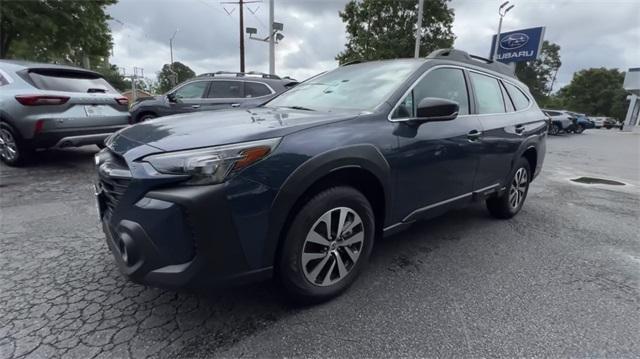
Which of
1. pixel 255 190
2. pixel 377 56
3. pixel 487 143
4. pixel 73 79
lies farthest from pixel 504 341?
pixel 377 56

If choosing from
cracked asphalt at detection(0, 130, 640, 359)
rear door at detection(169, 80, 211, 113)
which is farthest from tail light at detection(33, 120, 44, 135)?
rear door at detection(169, 80, 211, 113)

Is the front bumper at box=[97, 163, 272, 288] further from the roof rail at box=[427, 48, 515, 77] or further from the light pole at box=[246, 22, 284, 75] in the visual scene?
the light pole at box=[246, 22, 284, 75]

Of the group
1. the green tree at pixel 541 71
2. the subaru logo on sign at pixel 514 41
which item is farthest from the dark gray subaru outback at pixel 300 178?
the green tree at pixel 541 71

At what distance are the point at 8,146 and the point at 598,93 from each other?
83.0m

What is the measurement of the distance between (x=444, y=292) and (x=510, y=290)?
0.50 metres

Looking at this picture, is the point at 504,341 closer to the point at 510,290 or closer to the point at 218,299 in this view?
the point at 510,290

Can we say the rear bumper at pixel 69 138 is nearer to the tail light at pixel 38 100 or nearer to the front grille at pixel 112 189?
the tail light at pixel 38 100

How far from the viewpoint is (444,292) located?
2.43m

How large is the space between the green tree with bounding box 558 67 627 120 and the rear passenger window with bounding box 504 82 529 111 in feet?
253

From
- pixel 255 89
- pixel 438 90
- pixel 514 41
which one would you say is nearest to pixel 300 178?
pixel 438 90

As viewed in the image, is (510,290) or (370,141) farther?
(510,290)

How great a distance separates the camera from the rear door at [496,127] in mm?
3285

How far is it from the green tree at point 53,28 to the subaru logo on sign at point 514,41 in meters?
24.5

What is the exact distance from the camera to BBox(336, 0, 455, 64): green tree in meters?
24.3
